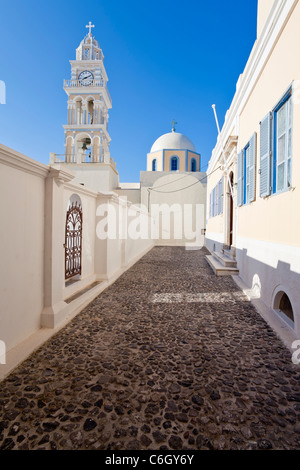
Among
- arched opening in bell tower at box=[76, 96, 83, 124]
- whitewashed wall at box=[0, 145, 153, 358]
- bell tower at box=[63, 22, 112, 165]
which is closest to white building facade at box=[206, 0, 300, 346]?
whitewashed wall at box=[0, 145, 153, 358]

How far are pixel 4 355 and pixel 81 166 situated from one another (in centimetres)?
2112

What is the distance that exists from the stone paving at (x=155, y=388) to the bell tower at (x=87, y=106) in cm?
2013

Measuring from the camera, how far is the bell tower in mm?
21562

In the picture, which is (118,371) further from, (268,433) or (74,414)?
(268,433)

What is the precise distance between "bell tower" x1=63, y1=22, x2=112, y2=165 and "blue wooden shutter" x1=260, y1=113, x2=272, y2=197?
1857 centimetres

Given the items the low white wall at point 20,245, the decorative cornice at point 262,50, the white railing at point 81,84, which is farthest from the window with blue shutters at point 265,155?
the white railing at point 81,84

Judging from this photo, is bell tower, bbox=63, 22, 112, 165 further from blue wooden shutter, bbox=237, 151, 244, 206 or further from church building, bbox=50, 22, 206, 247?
blue wooden shutter, bbox=237, 151, 244, 206

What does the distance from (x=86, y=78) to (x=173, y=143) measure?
10.5 meters

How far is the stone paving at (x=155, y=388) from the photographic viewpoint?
5.60 ft

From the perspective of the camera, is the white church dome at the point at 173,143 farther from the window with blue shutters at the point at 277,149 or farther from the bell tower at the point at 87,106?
the window with blue shutters at the point at 277,149

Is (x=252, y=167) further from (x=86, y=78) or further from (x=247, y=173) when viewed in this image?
(x=86, y=78)

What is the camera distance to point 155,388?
7.34 ft

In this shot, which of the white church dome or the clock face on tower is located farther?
the white church dome
